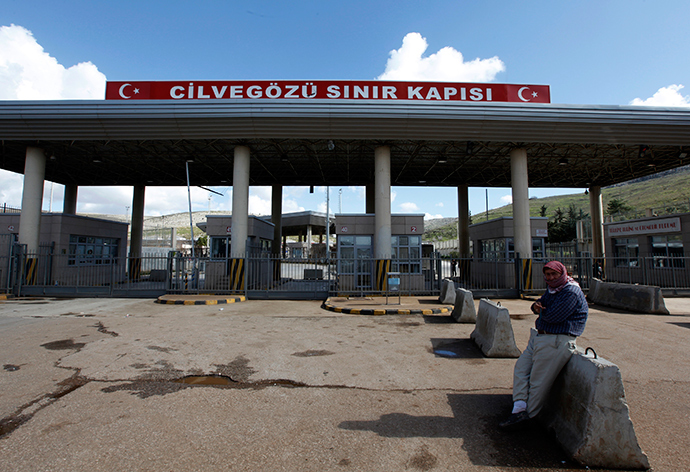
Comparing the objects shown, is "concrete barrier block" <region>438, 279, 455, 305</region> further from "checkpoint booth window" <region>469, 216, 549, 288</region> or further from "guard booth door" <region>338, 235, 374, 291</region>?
"checkpoint booth window" <region>469, 216, 549, 288</region>

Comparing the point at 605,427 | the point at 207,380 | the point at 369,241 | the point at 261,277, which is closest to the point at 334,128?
the point at 369,241

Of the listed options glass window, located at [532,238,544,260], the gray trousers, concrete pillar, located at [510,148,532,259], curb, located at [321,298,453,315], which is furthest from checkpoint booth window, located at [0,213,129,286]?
glass window, located at [532,238,544,260]

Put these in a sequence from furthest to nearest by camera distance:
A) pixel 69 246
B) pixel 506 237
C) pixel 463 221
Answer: pixel 463 221 < pixel 506 237 < pixel 69 246

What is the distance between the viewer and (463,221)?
25.6 meters

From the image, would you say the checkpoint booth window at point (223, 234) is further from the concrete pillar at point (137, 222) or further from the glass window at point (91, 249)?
the concrete pillar at point (137, 222)

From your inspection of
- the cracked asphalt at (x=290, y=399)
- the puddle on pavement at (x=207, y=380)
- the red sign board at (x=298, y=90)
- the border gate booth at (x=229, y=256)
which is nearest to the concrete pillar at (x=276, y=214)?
the border gate booth at (x=229, y=256)

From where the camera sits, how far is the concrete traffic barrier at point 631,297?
10.5 metres

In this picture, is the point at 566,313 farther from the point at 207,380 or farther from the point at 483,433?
the point at 207,380

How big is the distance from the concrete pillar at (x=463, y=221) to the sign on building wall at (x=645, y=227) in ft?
29.0

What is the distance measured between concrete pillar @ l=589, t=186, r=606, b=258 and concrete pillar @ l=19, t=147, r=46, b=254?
32.0 meters

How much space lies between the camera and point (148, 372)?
206 inches

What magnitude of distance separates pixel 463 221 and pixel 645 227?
1027cm

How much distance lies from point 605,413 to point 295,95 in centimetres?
1528

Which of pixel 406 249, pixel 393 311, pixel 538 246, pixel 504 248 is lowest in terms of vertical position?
pixel 393 311
